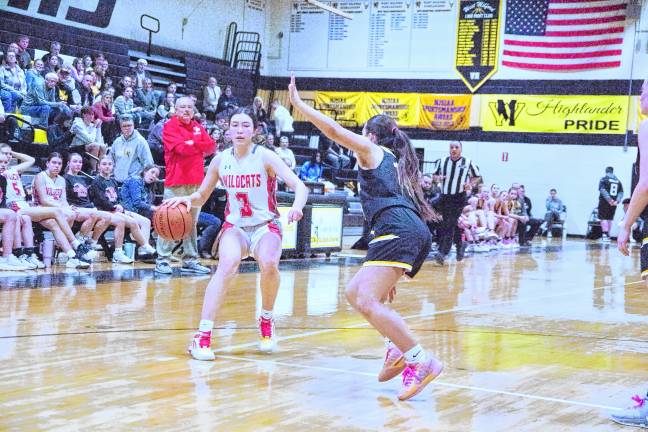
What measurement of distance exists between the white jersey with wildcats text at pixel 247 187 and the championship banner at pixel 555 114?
19598mm

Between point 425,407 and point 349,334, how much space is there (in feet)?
7.88

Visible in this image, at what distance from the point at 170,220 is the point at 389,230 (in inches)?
85.5

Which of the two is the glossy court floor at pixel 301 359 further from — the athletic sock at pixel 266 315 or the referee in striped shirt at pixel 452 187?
the referee in striped shirt at pixel 452 187

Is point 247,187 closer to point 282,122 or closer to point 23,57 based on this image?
point 23,57


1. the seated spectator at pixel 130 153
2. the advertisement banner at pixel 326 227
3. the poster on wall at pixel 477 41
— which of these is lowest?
the advertisement banner at pixel 326 227

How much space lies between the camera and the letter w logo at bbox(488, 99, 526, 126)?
82.6 feet

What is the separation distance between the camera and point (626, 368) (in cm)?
611

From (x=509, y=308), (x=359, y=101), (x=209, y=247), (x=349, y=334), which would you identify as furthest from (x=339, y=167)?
(x=349, y=334)

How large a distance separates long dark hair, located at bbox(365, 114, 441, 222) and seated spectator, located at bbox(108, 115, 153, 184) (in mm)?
7377

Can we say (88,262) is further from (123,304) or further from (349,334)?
(349,334)

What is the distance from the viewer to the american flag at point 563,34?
79.2 ft

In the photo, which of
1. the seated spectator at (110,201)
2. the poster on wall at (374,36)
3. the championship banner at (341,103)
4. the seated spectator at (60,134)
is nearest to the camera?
the seated spectator at (110,201)

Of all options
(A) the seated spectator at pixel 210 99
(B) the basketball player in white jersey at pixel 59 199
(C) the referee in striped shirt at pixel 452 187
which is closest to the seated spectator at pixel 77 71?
(A) the seated spectator at pixel 210 99

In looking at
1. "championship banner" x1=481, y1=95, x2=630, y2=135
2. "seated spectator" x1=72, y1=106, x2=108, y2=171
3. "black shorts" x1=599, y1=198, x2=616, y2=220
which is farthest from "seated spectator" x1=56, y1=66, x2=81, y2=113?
"black shorts" x1=599, y1=198, x2=616, y2=220
